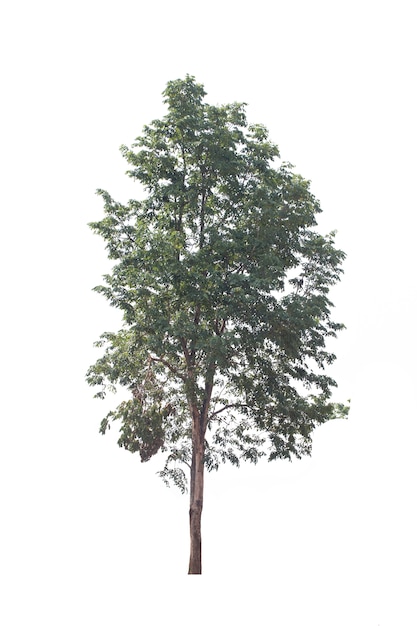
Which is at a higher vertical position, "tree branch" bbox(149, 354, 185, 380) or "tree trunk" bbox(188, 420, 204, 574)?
"tree branch" bbox(149, 354, 185, 380)

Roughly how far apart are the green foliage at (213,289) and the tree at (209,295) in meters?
0.04

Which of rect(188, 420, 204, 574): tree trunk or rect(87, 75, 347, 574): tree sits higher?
rect(87, 75, 347, 574): tree

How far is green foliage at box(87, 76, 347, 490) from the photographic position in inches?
613

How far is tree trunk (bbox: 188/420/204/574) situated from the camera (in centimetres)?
1591

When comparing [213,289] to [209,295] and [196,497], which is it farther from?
[196,497]

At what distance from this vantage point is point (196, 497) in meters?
A: 16.3

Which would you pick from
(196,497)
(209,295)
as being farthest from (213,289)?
(196,497)

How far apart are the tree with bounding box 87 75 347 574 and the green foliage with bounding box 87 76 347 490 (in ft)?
0.12

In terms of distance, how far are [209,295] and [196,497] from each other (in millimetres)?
5191

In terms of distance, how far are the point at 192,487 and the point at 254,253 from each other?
20.6 feet

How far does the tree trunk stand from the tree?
3cm

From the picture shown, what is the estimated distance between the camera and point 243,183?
1703 centimetres

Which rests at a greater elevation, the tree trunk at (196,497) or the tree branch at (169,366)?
the tree branch at (169,366)

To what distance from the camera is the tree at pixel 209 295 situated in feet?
51.1
